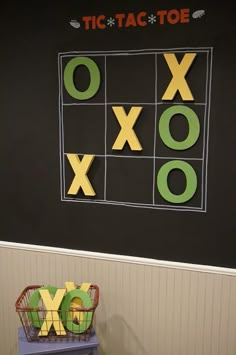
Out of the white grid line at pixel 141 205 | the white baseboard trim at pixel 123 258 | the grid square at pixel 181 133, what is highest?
the grid square at pixel 181 133

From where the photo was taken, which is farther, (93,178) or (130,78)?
(93,178)

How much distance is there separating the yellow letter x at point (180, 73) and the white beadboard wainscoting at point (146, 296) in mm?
946

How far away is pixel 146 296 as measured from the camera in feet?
8.23

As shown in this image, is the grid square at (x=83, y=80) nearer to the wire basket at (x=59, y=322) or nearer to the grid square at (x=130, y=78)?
the grid square at (x=130, y=78)

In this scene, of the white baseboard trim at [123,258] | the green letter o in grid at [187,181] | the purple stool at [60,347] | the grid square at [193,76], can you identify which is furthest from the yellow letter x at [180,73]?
the purple stool at [60,347]

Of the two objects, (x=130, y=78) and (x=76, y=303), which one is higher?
(x=130, y=78)

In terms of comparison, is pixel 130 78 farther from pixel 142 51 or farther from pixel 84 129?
pixel 84 129

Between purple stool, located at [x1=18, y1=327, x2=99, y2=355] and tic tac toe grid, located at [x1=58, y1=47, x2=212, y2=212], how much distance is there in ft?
2.58

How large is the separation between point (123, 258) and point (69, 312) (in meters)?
0.45

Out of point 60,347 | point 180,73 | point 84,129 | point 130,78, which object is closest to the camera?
point 60,347

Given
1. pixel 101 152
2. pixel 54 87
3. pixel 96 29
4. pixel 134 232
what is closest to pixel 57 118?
pixel 54 87

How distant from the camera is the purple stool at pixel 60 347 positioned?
83.4 inches

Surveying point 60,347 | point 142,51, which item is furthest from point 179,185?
point 60,347

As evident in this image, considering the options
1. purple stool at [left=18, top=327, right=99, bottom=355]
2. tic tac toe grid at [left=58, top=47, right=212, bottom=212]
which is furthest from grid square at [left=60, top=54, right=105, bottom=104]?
purple stool at [left=18, top=327, right=99, bottom=355]
